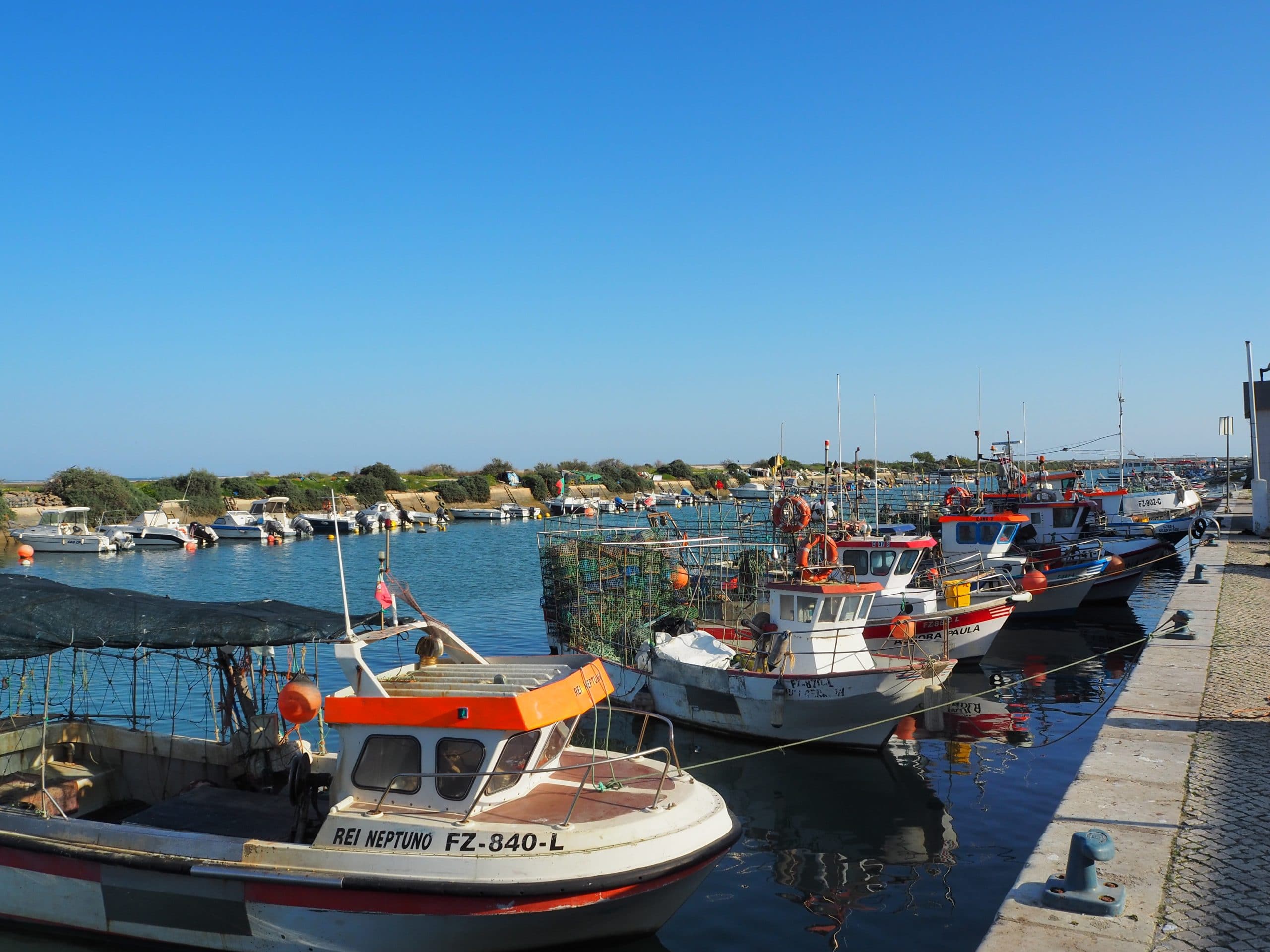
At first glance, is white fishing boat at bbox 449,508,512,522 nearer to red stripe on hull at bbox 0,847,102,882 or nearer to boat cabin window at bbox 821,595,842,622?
boat cabin window at bbox 821,595,842,622

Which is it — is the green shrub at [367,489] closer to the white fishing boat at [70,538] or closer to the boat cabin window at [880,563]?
the white fishing boat at [70,538]

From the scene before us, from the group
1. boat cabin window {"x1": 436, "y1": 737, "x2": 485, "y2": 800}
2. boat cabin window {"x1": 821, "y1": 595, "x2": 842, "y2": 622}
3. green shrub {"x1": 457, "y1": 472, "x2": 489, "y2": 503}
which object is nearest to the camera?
boat cabin window {"x1": 436, "y1": 737, "x2": 485, "y2": 800}

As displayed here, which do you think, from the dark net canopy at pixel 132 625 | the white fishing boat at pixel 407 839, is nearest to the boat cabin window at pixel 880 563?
the white fishing boat at pixel 407 839

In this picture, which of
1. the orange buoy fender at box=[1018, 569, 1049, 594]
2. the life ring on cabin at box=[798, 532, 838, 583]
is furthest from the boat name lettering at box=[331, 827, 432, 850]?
the orange buoy fender at box=[1018, 569, 1049, 594]

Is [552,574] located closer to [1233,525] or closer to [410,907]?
[410,907]

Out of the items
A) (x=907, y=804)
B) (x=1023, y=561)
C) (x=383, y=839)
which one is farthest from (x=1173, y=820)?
(x=1023, y=561)

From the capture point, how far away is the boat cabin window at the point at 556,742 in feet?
32.1

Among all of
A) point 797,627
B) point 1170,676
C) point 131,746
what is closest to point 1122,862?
point 1170,676

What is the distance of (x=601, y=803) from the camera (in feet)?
31.5

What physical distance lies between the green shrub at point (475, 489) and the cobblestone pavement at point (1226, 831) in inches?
3607

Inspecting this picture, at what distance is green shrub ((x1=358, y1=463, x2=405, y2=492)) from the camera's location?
99.9 metres

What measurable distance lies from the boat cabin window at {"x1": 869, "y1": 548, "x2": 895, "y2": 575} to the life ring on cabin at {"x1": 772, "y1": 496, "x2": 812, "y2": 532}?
1.83m

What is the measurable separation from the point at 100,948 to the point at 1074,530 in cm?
3457

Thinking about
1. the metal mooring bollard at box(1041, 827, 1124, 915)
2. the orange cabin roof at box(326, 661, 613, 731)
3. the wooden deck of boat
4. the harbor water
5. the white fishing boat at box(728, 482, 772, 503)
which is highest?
the white fishing boat at box(728, 482, 772, 503)
